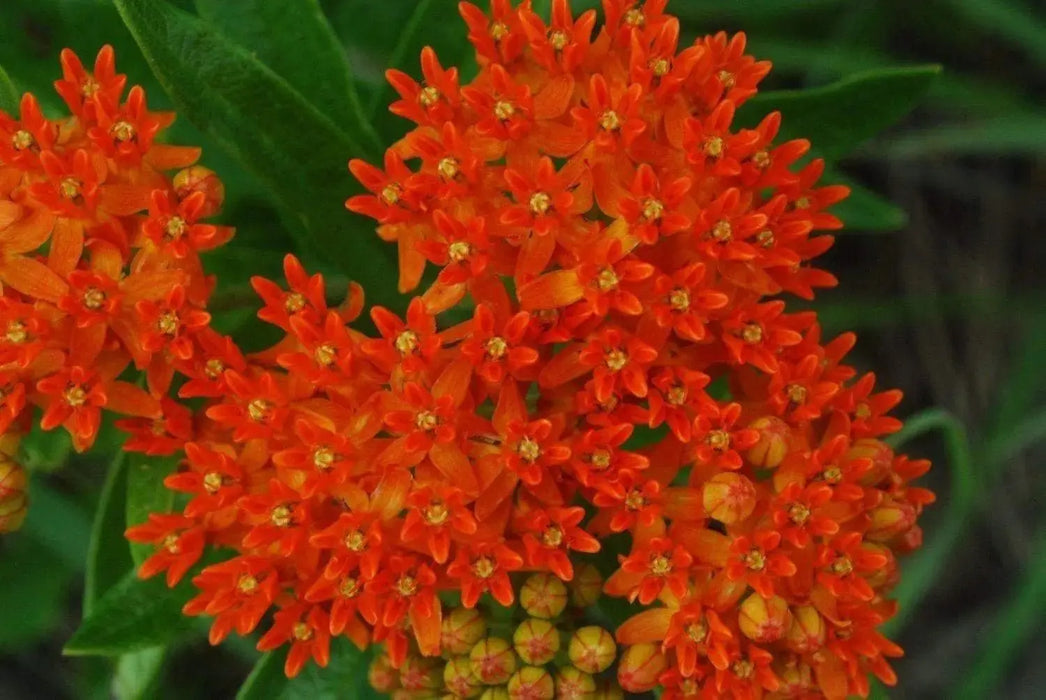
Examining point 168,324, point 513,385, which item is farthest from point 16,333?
point 513,385

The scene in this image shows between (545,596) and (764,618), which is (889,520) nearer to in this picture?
(764,618)

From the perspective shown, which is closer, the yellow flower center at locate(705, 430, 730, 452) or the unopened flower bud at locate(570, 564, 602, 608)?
the yellow flower center at locate(705, 430, 730, 452)

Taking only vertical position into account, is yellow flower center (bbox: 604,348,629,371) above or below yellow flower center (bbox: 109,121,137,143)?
above

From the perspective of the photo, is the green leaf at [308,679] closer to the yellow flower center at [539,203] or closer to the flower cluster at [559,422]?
the flower cluster at [559,422]

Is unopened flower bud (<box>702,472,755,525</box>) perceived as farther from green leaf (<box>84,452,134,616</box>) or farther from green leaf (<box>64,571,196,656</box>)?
green leaf (<box>84,452,134,616</box>)

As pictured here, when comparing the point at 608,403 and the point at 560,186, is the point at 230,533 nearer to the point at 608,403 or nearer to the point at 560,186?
the point at 608,403

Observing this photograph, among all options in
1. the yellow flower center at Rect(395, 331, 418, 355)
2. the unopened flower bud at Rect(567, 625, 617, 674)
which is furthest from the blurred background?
the yellow flower center at Rect(395, 331, 418, 355)

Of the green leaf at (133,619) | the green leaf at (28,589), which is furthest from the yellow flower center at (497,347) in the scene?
the green leaf at (28,589)
